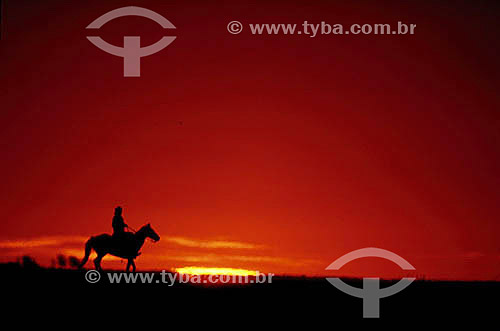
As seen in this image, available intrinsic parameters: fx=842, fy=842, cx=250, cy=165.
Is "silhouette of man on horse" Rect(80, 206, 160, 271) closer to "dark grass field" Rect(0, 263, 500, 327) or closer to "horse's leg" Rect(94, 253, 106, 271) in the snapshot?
"horse's leg" Rect(94, 253, 106, 271)

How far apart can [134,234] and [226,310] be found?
10.7m

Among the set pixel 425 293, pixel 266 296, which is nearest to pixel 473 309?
pixel 425 293

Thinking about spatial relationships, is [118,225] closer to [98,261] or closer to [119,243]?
[119,243]

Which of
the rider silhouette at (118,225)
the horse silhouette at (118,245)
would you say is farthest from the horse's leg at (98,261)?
the rider silhouette at (118,225)

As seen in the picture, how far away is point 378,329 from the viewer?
73.2 feet

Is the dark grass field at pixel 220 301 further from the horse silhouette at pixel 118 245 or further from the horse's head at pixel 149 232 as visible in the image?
the horse's head at pixel 149 232

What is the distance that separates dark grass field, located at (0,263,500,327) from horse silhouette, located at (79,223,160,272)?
1.76m

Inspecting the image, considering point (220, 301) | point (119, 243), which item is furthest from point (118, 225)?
point (220, 301)

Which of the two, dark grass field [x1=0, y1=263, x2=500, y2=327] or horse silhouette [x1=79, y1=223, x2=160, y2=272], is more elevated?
horse silhouette [x1=79, y1=223, x2=160, y2=272]

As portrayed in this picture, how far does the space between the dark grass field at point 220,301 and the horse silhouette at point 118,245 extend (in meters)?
1.76

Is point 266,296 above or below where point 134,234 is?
below

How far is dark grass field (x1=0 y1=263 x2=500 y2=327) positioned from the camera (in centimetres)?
2323

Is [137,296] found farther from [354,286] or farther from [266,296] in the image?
[354,286]

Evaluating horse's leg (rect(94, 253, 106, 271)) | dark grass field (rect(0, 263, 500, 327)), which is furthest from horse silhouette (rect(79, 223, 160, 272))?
dark grass field (rect(0, 263, 500, 327))
